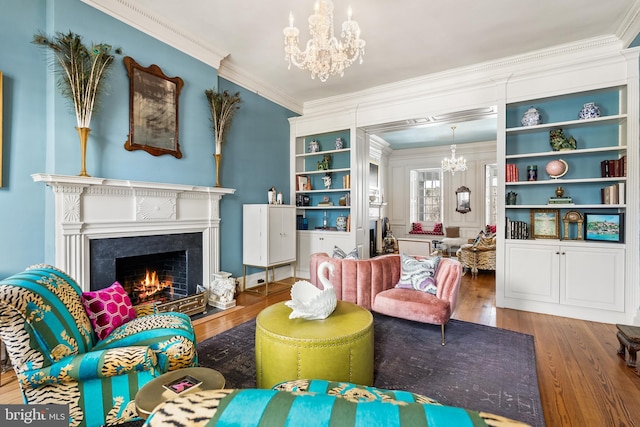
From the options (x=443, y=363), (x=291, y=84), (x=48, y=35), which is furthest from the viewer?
(x=291, y=84)

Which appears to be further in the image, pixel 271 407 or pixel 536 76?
pixel 536 76

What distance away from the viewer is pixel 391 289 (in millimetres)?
3305

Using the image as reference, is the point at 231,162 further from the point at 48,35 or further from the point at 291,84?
the point at 48,35

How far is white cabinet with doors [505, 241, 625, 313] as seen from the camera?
3.36 metres

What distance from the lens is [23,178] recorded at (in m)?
2.53

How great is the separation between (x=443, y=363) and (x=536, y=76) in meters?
3.56

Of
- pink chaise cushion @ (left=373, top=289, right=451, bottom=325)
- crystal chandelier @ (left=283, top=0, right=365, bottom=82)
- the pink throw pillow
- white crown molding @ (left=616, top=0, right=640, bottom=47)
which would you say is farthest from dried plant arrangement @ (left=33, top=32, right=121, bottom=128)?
white crown molding @ (left=616, top=0, right=640, bottom=47)

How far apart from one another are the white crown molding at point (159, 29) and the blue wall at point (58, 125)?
0.20 feet

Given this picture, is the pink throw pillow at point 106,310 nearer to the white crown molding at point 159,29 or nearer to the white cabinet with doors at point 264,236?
the white cabinet with doors at point 264,236

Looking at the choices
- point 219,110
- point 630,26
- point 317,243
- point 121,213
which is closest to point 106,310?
point 121,213

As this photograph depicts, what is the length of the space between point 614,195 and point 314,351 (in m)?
3.80

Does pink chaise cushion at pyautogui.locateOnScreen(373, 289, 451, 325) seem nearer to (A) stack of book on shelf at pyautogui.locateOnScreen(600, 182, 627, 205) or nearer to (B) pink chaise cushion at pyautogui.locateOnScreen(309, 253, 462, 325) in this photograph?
(B) pink chaise cushion at pyautogui.locateOnScreen(309, 253, 462, 325)

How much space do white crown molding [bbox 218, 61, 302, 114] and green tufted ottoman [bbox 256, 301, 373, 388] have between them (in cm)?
363

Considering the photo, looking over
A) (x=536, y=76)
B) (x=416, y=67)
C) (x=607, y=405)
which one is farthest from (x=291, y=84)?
(x=607, y=405)
